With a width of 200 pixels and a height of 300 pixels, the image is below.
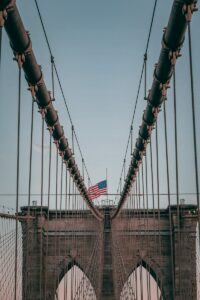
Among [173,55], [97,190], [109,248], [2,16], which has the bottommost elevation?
[109,248]

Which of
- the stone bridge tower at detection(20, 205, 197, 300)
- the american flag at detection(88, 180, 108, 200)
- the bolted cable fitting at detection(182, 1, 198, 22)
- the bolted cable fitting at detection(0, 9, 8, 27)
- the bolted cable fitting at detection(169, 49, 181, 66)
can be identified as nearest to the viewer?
the bolted cable fitting at detection(0, 9, 8, 27)

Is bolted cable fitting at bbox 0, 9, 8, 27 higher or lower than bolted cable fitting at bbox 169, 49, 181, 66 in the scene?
lower

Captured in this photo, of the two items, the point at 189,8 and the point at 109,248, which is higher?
the point at 189,8

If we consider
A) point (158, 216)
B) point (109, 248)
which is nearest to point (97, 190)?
point (109, 248)

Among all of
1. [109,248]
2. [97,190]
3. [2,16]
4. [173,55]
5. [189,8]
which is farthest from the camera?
[109,248]

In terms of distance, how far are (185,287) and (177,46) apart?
23.6 m

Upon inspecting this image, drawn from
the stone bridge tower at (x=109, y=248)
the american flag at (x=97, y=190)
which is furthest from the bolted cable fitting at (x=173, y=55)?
the american flag at (x=97, y=190)

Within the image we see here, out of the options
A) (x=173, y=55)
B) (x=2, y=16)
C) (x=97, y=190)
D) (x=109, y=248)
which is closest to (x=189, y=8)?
(x=173, y=55)

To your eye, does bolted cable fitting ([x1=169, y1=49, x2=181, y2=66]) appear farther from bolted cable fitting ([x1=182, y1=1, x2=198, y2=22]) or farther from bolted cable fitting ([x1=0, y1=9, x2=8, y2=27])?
bolted cable fitting ([x1=0, y1=9, x2=8, y2=27])

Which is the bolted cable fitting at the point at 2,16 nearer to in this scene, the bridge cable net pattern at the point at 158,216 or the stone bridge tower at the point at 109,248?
the bridge cable net pattern at the point at 158,216

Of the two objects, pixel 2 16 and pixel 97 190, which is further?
pixel 97 190

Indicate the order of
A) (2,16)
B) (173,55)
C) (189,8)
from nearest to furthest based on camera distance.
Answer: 1. (2,16)
2. (189,8)
3. (173,55)

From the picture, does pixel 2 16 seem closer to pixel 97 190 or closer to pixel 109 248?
pixel 97 190

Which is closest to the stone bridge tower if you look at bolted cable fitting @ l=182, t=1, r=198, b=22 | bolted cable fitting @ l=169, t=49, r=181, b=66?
bolted cable fitting @ l=169, t=49, r=181, b=66
